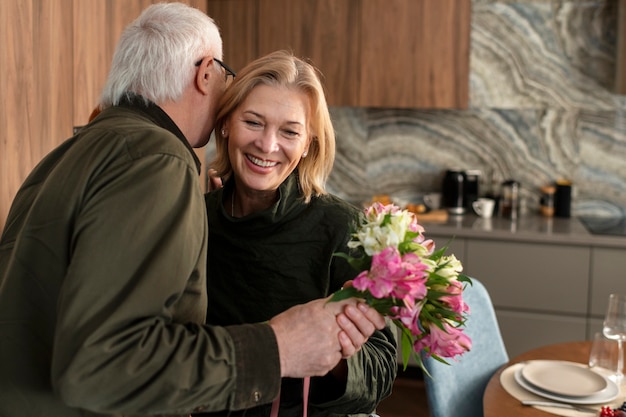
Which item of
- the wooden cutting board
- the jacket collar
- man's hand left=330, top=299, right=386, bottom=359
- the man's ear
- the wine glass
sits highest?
the man's ear

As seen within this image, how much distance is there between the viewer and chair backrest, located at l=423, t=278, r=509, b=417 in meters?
2.60

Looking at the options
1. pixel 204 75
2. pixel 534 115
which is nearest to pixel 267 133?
pixel 204 75

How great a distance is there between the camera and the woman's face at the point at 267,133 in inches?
76.2

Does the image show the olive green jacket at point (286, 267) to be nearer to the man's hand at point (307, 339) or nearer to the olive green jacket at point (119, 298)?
the man's hand at point (307, 339)

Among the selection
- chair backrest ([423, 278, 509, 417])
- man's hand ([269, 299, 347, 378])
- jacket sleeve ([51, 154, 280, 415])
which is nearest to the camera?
jacket sleeve ([51, 154, 280, 415])

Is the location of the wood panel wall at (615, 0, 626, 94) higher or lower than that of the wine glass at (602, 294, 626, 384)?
higher

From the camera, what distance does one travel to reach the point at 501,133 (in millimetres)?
5047

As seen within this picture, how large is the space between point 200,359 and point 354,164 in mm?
3970

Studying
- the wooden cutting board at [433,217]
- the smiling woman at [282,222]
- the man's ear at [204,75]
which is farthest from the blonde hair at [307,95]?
the wooden cutting board at [433,217]

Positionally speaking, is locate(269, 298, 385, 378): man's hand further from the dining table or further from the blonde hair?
the dining table

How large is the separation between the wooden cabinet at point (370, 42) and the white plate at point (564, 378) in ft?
7.90

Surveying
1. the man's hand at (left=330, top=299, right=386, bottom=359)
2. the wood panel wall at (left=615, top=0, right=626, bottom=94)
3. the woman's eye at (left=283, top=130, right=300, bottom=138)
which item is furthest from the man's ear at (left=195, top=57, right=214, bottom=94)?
the wood panel wall at (left=615, top=0, right=626, bottom=94)

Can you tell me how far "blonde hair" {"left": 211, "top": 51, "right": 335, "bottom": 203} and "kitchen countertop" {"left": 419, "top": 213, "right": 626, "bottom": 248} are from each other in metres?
2.47

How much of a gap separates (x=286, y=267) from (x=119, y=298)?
72 cm
